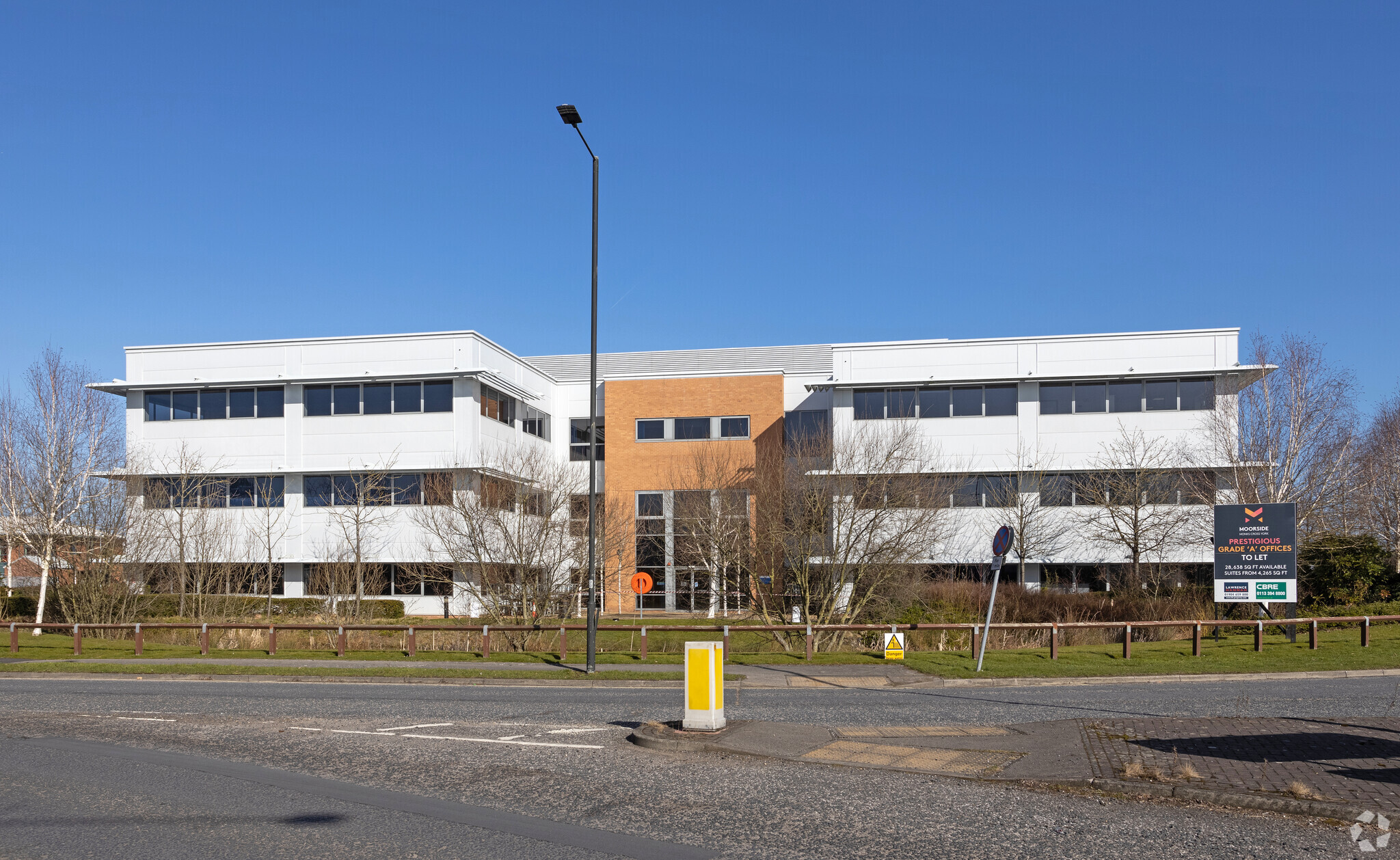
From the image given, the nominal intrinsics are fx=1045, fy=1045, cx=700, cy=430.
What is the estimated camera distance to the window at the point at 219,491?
132 ft

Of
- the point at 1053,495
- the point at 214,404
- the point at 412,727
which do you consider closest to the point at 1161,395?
the point at 1053,495

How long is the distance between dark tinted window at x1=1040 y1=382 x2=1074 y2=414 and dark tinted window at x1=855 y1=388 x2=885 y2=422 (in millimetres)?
6055

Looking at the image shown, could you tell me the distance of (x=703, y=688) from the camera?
37.8ft

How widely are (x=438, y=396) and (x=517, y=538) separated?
Result: 469 inches

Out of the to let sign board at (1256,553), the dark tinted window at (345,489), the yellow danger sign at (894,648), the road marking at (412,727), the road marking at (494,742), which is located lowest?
the yellow danger sign at (894,648)

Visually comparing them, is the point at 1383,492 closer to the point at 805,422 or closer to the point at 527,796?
the point at 805,422

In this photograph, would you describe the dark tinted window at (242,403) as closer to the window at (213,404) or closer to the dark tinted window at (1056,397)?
the window at (213,404)

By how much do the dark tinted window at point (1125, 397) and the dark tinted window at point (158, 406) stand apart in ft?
123

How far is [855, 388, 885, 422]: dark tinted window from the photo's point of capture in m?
40.7

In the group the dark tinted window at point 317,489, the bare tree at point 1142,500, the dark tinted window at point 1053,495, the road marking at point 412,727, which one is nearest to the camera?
the road marking at point 412,727

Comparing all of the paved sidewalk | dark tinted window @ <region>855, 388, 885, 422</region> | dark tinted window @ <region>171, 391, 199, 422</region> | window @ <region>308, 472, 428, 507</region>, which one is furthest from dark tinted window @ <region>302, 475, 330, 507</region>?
the paved sidewalk

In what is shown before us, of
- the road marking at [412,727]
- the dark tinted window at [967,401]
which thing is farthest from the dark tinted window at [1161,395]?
the road marking at [412,727]

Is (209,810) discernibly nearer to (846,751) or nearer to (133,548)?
(846,751)

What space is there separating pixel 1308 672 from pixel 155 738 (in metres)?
19.1
